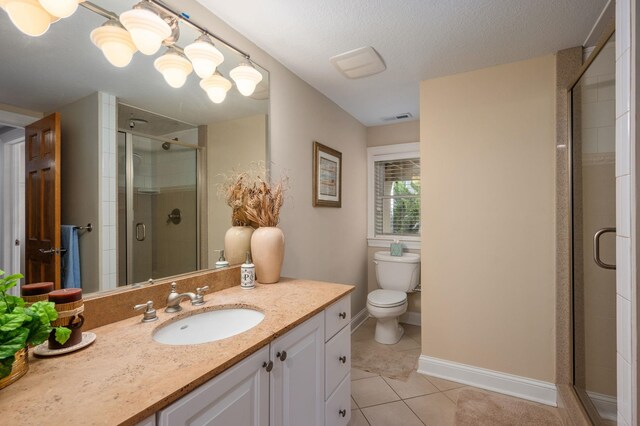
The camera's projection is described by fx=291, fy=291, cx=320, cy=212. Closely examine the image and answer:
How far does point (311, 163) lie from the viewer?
7.49 feet

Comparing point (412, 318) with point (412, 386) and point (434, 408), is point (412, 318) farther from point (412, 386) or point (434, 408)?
point (434, 408)

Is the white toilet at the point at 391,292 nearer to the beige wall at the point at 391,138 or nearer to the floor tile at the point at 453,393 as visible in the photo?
the beige wall at the point at 391,138

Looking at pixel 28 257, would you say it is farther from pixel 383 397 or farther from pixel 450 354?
pixel 450 354

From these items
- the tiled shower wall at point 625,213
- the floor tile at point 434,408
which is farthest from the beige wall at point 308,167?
the tiled shower wall at point 625,213

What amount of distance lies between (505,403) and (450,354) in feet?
1.32

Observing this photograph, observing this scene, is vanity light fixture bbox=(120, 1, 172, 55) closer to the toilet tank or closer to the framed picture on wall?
the framed picture on wall

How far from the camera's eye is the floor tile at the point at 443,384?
2.02m

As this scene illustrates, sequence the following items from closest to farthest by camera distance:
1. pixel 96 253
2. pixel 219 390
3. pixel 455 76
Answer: pixel 219 390 → pixel 96 253 → pixel 455 76

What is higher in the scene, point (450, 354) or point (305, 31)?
point (305, 31)

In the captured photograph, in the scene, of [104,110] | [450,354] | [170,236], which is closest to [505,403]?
[450,354]

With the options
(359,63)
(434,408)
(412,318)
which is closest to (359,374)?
(434,408)

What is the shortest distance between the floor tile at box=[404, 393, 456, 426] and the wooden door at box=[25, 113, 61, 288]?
196cm

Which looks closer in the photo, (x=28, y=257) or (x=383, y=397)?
(x=28, y=257)

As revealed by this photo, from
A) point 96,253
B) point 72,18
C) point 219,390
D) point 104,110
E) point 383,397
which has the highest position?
point 72,18
